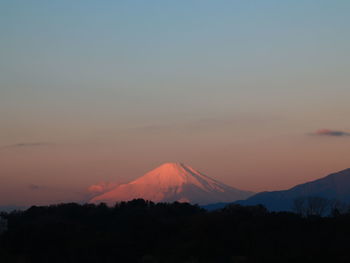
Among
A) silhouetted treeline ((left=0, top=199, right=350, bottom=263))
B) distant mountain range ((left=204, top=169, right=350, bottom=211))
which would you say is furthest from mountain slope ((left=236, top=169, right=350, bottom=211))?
silhouetted treeline ((left=0, top=199, right=350, bottom=263))

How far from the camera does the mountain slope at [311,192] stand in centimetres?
16712

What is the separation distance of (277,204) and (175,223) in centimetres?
12488

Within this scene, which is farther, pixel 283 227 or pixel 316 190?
pixel 316 190

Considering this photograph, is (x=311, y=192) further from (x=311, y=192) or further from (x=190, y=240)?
(x=190, y=240)

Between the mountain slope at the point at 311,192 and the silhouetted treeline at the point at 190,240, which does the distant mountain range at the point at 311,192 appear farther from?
the silhouetted treeline at the point at 190,240

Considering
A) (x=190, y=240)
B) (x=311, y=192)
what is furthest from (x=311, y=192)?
(x=190, y=240)

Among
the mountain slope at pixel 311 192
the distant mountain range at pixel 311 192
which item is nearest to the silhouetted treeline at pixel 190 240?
the distant mountain range at pixel 311 192

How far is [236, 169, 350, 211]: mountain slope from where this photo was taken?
167125 mm

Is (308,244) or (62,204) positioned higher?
(62,204)

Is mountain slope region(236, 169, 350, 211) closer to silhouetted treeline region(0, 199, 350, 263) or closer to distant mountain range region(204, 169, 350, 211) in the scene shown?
distant mountain range region(204, 169, 350, 211)

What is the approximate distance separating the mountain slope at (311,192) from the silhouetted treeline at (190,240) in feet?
399

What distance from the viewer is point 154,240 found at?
136ft

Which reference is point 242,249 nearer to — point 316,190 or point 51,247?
point 51,247

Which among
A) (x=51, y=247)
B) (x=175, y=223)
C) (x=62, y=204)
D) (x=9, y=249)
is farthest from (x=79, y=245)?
(x=62, y=204)
